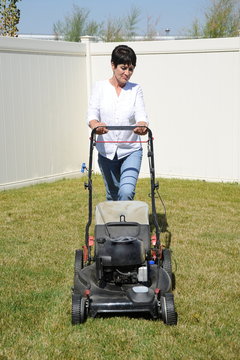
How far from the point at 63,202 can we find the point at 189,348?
4.38 meters

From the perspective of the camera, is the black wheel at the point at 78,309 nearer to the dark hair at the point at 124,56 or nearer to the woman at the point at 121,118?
the woman at the point at 121,118

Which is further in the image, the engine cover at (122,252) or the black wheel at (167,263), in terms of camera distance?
the black wheel at (167,263)

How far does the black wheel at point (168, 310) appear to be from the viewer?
154 inches

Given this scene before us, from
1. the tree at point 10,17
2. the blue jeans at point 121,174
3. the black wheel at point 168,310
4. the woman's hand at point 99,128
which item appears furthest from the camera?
the tree at point 10,17

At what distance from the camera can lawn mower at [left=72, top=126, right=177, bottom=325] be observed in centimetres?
392

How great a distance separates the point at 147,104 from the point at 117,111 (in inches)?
172

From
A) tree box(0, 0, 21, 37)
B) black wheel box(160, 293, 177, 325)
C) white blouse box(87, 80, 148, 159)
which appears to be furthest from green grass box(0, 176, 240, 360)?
tree box(0, 0, 21, 37)

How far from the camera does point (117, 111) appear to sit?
5.08 metres

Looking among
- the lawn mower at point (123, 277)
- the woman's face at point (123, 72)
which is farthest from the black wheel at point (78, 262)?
the woman's face at point (123, 72)

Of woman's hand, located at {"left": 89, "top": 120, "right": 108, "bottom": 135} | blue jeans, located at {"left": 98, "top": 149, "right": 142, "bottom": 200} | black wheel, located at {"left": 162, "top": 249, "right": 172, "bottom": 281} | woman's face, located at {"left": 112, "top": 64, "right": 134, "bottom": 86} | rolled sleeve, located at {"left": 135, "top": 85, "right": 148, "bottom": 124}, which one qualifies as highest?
woman's face, located at {"left": 112, "top": 64, "right": 134, "bottom": 86}

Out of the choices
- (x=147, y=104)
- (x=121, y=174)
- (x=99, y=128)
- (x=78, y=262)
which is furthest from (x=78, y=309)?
(x=147, y=104)

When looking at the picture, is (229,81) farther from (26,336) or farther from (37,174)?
(26,336)

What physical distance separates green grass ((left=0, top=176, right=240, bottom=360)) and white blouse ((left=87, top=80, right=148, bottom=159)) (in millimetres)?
1012

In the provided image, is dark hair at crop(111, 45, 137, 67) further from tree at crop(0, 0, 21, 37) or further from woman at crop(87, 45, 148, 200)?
tree at crop(0, 0, 21, 37)
